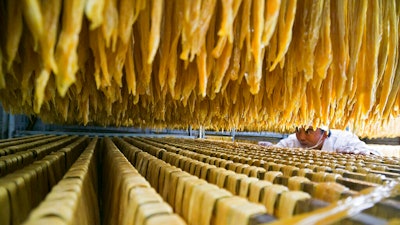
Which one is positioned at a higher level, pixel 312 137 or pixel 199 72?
pixel 199 72

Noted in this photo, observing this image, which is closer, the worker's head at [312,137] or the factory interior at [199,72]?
the factory interior at [199,72]

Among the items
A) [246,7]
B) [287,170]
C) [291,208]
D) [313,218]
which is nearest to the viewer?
[313,218]

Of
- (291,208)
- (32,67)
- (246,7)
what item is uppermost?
(246,7)

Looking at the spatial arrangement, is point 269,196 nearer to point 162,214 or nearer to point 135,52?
point 162,214

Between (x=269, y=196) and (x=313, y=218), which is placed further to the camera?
(x=269, y=196)

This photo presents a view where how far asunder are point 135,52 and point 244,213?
50cm

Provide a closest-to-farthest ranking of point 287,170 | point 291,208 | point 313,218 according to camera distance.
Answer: point 313,218, point 291,208, point 287,170

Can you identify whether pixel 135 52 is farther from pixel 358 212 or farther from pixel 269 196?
pixel 358 212

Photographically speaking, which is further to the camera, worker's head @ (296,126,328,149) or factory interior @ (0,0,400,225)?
worker's head @ (296,126,328,149)

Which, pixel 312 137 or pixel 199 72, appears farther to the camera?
pixel 312 137

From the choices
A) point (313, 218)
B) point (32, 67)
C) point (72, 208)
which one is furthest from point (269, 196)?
point (32, 67)

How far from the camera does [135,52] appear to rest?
723 millimetres

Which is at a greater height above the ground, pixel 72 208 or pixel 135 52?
pixel 135 52

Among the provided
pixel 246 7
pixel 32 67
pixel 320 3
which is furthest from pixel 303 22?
pixel 32 67
